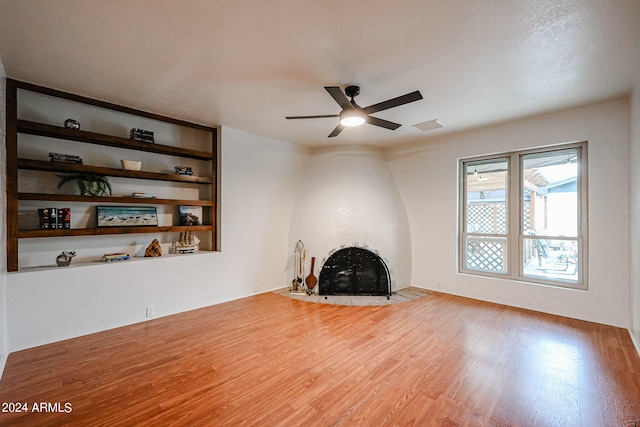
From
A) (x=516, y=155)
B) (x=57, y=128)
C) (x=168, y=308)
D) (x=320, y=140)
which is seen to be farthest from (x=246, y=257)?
(x=516, y=155)

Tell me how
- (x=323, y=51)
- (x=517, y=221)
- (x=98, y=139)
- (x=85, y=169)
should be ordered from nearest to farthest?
(x=323, y=51) < (x=85, y=169) < (x=98, y=139) < (x=517, y=221)

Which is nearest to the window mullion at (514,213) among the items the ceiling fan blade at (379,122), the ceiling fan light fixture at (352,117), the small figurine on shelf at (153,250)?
the ceiling fan blade at (379,122)

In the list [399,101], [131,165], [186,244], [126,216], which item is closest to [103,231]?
[126,216]

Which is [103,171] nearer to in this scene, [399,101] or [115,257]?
[115,257]

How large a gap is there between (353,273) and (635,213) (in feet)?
11.7

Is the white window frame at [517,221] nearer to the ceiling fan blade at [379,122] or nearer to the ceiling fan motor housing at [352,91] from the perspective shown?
the ceiling fan blade at [379,122]

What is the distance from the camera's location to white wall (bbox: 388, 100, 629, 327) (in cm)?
338

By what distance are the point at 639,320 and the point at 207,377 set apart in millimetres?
4214

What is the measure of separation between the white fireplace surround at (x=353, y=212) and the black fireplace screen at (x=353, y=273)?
118 millimetres

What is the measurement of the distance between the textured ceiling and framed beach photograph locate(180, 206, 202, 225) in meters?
1.52

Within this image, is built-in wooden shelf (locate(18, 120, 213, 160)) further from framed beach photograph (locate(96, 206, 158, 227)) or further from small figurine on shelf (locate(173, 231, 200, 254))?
small figurine on shelf (locate(173, 231, 200, 254))

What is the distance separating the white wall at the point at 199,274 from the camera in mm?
2896

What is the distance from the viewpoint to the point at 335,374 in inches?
94.5

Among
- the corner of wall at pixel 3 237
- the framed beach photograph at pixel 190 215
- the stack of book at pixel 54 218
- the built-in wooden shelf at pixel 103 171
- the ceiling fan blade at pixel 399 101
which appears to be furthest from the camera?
the framed beach photograph at pixel 190 215
